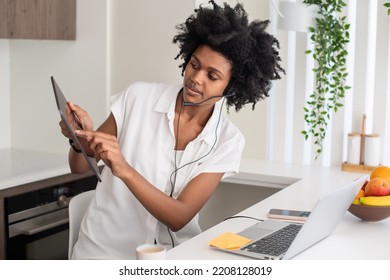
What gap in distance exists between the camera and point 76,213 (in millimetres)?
2311

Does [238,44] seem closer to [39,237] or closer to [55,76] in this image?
[39,237]

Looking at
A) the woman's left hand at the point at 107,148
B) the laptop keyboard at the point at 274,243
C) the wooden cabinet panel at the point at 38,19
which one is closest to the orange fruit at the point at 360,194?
the laptop keyboard at the point at 274,243

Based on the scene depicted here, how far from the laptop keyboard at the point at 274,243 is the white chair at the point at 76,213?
2.41 ft

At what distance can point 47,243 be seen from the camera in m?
2.88

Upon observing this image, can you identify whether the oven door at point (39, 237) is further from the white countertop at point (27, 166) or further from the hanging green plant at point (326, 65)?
the hanging green plant at point (326, 65)

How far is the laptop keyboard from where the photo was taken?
1.78 metres

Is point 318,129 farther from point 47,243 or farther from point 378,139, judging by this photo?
point 47,243

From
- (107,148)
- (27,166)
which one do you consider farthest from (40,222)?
(107,148)

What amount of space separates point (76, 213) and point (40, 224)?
591mm

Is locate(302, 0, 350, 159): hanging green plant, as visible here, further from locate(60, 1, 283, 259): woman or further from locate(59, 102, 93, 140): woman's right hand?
locate(59, 102, 93, 140): woman's right hand

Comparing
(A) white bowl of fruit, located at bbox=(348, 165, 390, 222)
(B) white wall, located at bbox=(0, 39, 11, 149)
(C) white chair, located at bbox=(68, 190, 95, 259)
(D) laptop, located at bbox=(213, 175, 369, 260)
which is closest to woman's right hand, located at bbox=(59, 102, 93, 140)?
(C) white chair, located at bbox=(68, 190, 95, 259)

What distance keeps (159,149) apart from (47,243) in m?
0.90

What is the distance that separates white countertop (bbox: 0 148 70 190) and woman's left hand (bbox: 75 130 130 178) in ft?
2.93

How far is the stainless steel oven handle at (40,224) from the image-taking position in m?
2.73
